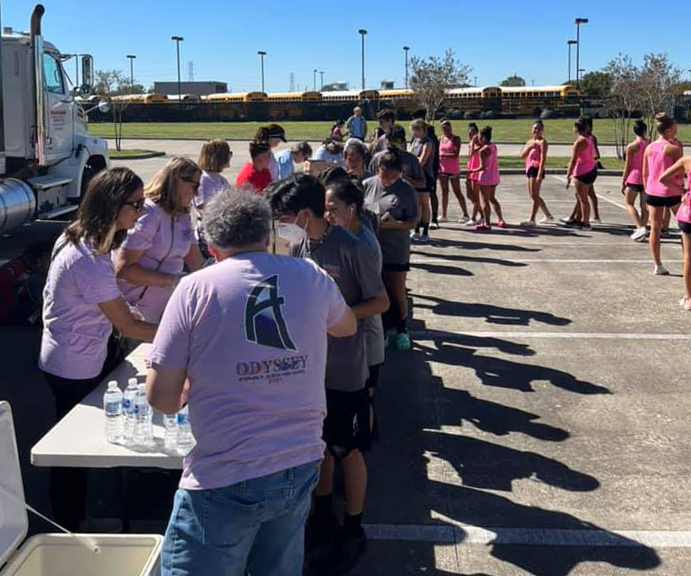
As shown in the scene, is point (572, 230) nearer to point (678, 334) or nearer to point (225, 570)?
point (678, 334)

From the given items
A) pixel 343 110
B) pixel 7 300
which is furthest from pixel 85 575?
pixel 343 110

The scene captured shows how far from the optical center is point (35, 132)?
41.0 feet

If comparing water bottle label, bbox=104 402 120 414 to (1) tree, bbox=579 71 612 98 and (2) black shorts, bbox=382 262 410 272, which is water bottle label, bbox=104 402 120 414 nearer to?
(2) black shorts, bbox=382 262 410 272

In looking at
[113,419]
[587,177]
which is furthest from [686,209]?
[113,419]

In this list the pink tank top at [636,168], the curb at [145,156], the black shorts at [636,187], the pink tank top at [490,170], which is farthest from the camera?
the curb at [145,156]

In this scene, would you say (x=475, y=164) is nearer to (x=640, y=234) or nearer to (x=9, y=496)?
(x=640, y=234)

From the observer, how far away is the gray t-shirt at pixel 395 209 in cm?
676

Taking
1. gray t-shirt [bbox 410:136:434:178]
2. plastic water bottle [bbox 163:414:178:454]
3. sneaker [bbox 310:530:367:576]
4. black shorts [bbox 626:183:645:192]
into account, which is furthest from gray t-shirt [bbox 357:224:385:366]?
black shorts [bbox 626:183:645:192]

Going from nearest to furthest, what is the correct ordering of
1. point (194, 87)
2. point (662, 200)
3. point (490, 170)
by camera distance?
1. point (662, 200)
2. point (490, 170)
3. point (194, 87)

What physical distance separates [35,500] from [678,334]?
596 cm

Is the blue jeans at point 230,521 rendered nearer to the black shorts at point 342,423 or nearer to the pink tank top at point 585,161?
the black shorts at point 342,423

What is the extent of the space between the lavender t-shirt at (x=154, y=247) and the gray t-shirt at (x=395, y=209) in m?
2.22

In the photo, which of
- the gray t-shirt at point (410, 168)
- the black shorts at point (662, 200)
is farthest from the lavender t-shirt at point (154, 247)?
the black shorts at point (662, 200)

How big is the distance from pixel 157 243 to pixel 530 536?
263 centimetres
